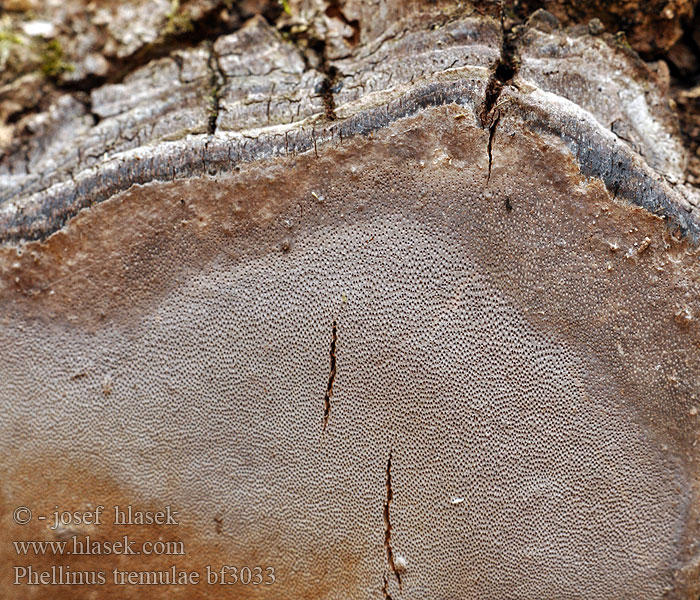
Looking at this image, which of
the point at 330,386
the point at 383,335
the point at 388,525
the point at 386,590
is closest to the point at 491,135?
the point at 383,335

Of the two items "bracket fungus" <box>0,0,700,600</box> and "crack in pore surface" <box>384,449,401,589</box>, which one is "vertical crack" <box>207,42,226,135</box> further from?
"crack in pore surface" <box>384,449,401,589</box>

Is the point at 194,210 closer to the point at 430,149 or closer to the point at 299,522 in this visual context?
the point at 430,149

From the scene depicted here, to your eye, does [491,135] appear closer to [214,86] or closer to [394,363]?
[394,363]

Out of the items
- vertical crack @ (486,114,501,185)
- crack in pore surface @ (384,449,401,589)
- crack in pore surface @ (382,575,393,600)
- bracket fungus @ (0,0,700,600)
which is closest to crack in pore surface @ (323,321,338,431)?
bracket fungus @ (0,0,700,600)

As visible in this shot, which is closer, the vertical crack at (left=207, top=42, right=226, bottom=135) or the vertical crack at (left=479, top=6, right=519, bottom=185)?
the vertical crack at (left=479, top=6, right=519, bottom=185)

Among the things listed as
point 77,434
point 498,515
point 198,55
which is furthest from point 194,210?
point 498,515

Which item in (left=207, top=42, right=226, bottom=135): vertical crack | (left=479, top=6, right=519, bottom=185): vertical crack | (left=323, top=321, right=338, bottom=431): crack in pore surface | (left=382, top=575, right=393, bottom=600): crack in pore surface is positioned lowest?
(left=382, top=575, right=393, bottom=600): crack in pore surface

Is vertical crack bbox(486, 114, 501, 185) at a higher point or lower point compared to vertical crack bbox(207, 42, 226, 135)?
higher

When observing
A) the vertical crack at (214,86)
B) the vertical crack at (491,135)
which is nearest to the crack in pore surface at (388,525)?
the vertical crack at (491,135)

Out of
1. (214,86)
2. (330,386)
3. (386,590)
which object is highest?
(214,86)
